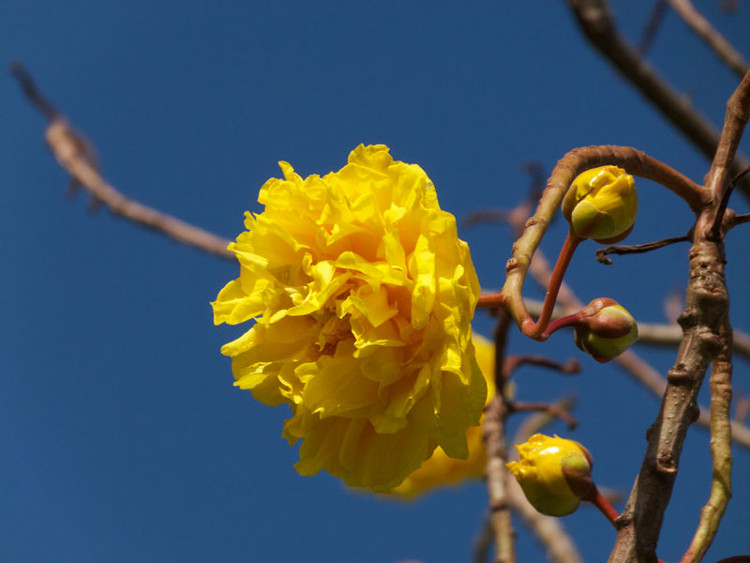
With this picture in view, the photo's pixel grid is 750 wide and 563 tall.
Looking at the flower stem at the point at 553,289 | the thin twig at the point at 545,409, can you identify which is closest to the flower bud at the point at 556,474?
the flower stem at the point at 553,289

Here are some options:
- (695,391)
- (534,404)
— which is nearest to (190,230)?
(534,404)

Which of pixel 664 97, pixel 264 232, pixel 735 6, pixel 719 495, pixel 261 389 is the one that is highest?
pixel 735 6

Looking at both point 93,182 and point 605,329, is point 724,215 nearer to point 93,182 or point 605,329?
point 605,329

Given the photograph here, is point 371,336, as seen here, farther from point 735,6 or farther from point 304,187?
point 735,6

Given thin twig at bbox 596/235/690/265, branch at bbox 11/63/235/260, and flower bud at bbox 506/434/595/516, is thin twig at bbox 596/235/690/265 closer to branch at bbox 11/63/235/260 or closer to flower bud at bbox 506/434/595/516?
flower bud at bbox 506/434/595/516

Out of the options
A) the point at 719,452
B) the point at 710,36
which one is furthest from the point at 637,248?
the point at 710,36

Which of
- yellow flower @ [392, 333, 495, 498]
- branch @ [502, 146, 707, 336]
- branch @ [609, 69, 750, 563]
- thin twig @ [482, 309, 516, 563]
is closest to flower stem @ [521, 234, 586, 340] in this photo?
branch @ [502, 146, 707, 336]
